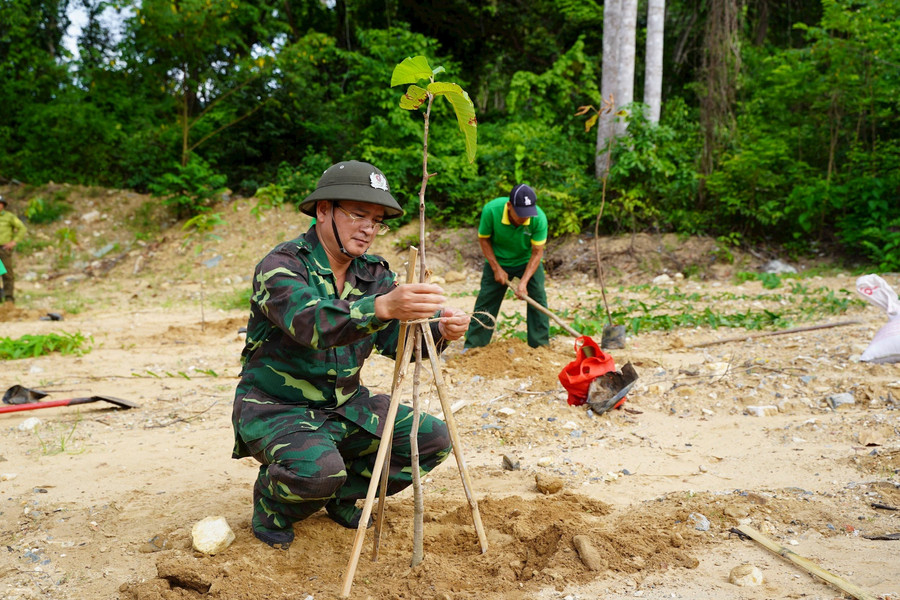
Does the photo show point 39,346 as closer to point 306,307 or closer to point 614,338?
point 614,338

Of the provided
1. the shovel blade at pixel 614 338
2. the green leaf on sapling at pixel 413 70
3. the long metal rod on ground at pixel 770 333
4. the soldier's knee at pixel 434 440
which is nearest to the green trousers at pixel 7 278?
the shovel blade at pixel 614 338

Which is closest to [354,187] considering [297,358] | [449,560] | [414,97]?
[414,97]

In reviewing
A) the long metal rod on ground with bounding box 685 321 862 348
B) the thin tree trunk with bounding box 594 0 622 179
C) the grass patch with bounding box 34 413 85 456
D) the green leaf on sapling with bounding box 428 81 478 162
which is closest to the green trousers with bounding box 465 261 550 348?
the long metal rod on ground with bounding box 685 321 862 348

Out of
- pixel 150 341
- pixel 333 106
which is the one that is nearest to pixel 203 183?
pixel 333 106

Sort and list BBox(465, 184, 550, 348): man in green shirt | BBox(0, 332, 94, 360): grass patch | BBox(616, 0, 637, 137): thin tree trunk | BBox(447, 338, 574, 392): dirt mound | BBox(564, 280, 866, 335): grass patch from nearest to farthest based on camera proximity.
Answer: BBox(447, 338, 574, 392): dirt mound → BBox(465, 184, 550, 348): man in green shirt → BBox(0, 332, 94, 360): grass patch → BBox(564, 280, 866, 335): grass patch → BBox(616, 0, 637, 137): thin tree trunk

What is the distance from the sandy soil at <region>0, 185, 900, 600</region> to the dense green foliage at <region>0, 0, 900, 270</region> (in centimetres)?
378

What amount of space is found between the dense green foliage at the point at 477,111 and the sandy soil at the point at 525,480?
378 cm

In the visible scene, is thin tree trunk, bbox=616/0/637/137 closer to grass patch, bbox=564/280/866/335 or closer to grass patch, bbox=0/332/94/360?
grass patch, bbox=564/280/866/335

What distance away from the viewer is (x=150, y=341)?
7.45m

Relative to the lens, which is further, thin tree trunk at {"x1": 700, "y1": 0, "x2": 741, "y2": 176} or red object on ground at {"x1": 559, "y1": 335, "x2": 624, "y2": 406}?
thin tree trunk at {"x1": 700, "y1": 0, "x2": 741, "y2": 176}

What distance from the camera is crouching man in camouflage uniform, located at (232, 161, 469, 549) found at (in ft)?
8.35

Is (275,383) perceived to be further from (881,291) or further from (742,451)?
(881,291)

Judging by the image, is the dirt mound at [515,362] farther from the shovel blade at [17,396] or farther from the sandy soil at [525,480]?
the shovel blade at [17,396]

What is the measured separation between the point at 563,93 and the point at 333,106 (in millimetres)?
4502
